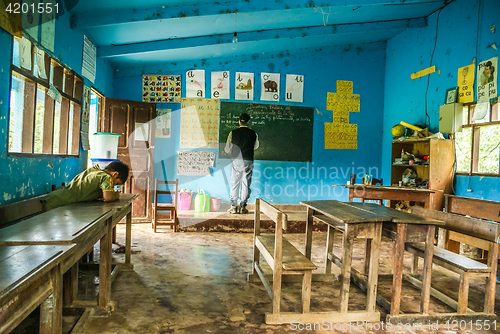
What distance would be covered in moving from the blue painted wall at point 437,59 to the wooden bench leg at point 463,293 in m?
2.33

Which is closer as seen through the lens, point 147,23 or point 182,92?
point 147,23

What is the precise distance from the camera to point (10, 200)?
2.72 m

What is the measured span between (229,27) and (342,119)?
312cm

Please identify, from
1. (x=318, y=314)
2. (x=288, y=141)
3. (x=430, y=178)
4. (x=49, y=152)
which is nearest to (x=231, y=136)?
(x=288, y=141)

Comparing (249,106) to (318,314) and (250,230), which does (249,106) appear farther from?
(318,314)

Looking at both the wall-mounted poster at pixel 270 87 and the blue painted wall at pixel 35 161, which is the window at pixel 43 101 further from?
the wall-mounted poster at pixel 270 87

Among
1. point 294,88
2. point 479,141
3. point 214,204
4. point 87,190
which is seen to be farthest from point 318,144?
point 87,190

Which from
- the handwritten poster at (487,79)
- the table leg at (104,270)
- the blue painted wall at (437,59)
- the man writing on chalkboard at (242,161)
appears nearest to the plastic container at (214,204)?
the man writing on chalkboard at (242,161)

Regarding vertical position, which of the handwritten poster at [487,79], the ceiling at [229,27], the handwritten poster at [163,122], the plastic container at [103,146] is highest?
the ceiling at [229,27]

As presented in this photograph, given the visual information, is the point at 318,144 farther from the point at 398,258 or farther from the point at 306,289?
the point at 306,289

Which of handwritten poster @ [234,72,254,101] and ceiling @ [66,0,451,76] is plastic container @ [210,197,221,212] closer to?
handwritten poster @ [234,72,254,101]

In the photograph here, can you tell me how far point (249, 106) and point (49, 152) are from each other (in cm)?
371

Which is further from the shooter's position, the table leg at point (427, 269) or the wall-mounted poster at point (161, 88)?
the wall-mounted poster at point (161, 88)

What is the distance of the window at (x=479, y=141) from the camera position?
13.9 ft
